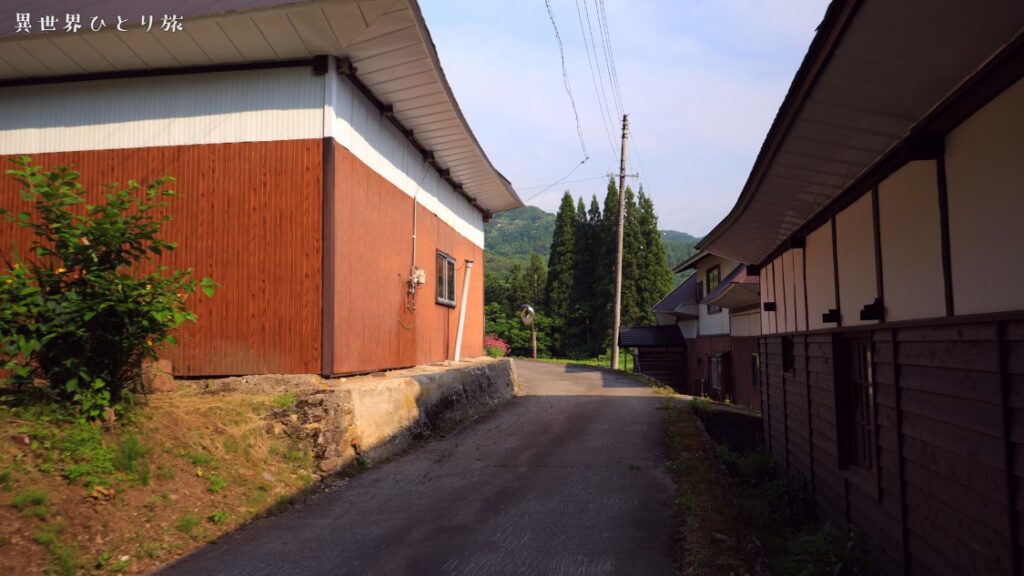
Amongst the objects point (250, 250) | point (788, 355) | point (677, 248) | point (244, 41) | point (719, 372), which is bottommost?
point (719, 372)

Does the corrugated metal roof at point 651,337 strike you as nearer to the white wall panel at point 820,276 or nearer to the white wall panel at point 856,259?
the white wall panel at point 820,276

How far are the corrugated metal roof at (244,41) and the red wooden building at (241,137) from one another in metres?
0.03

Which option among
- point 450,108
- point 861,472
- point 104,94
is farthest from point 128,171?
point 861,472

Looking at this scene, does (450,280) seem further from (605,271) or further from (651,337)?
(605,271)

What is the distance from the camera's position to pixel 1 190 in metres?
9.71

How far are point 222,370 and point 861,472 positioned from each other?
7.75 m

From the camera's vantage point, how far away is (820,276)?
731 centimetres

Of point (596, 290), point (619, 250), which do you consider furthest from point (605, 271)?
point (619, 250)

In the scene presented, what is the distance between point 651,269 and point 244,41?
40787 mm

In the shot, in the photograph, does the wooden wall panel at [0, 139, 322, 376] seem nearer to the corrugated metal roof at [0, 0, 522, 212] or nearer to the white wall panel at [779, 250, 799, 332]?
the corrugated metal roof at [0, 0, 522, 212]

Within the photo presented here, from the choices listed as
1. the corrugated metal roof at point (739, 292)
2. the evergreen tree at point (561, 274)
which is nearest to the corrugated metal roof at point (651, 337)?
the corrugated metal roof at point (739, 292)

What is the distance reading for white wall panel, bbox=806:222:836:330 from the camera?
687 centimetres

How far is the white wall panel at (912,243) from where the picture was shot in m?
4.07

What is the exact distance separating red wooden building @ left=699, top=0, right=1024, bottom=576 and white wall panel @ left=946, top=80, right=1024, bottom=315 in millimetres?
11
